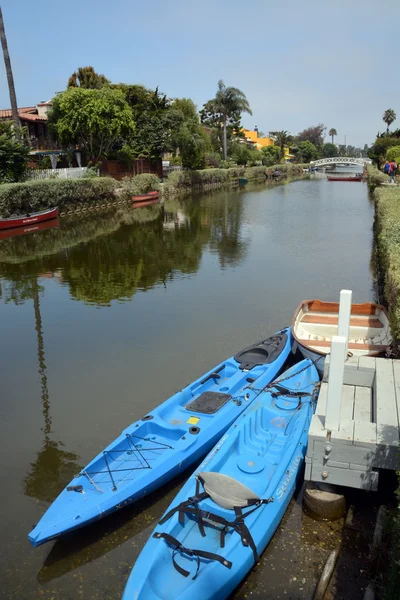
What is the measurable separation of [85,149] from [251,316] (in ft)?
99.8

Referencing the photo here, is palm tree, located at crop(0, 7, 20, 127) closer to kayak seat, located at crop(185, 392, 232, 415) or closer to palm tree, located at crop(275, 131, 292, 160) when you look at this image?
kayak seat, located at crop(185, 392, 232, 415)

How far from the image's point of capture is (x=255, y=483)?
17.1ft

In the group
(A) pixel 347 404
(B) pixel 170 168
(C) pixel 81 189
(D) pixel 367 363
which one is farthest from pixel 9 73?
(A) pixel 347 404

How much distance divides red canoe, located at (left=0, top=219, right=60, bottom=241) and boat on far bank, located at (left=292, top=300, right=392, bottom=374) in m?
18.8

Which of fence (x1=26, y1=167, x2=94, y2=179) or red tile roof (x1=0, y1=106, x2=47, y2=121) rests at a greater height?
red tile roof (x1=0, y1=106, x2=47, y2=121)

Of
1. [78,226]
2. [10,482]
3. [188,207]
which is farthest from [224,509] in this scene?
[188,207]

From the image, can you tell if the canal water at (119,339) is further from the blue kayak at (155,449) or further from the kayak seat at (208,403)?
the kayak seat at (208,403)

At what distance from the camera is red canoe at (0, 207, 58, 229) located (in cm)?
2414

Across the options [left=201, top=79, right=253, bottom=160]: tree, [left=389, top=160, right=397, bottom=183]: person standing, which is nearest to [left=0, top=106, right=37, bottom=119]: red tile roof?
[left=201, top=79, right=253, bottom=160]: tree

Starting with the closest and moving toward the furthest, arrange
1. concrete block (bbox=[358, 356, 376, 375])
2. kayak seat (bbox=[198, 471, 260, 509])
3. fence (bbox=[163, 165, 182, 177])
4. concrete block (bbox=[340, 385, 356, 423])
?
kayak seat (bbox=[198, 471, 260, 509])
concrete block (bbox=[340, 385, 356, 423])
concrete block (bbox=[358, 356, 376, 375])
fence (bbox=[163, 165, 182, 177])

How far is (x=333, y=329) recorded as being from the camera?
983 centimetres

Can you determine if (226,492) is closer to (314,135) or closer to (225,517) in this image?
(225,517)

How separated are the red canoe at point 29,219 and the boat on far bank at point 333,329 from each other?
1933cm

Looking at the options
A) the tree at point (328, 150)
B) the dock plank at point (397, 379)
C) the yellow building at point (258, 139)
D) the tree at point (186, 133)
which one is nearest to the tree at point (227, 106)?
the tree at point (186, 133)
